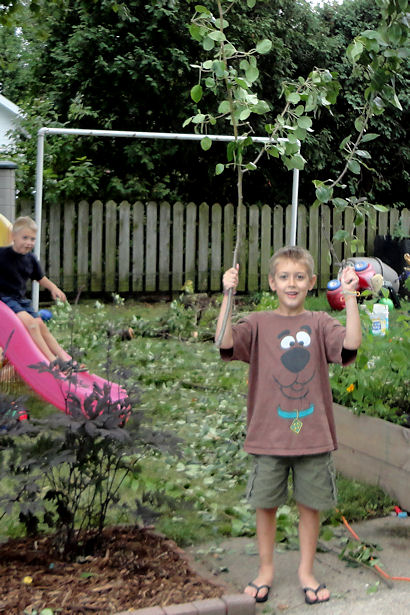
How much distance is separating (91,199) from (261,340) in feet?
34.5

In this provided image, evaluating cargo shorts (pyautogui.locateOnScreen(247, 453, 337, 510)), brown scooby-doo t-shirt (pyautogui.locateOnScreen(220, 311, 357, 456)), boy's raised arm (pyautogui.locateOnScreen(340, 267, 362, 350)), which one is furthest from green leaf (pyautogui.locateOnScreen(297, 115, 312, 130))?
cargo shorts (pyautogui.locateOnScreen(247, 453, 337, 510))

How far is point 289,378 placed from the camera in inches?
125

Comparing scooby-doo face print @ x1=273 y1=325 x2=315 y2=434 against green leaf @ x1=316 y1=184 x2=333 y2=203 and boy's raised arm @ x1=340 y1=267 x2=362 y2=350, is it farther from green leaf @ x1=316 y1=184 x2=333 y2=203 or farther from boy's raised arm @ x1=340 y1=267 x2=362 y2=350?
green leaf @ x1=316 y1=184 x2=333 y2=203

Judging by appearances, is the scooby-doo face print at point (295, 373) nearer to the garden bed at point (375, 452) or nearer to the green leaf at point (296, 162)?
the green leaf at point (296, 162)

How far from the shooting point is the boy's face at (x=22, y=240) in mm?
6500

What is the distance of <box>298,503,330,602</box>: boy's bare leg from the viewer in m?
3.11

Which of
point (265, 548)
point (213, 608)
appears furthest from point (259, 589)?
point (213, 608)

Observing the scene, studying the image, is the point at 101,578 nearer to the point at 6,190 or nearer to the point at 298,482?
the point at 298,482

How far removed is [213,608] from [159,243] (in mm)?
10101

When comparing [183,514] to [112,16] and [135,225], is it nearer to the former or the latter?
[135,225]

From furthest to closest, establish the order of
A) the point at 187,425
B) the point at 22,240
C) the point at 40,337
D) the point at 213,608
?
the point at 22,240, the point at 40,337, the point at 187,425, the point at 213,608

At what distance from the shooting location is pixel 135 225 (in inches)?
491

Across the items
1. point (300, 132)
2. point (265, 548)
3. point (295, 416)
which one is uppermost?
point (300, 132)

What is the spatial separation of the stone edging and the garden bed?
1.39 metres
